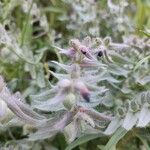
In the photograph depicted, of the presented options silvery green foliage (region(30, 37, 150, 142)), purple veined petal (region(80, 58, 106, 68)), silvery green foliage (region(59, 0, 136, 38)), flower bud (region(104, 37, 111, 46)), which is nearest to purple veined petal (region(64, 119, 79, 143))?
silvery green foliage (region(30, 37, 150, 142))

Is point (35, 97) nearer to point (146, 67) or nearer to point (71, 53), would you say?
point (71, 53)

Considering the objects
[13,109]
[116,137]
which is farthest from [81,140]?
[13,109]

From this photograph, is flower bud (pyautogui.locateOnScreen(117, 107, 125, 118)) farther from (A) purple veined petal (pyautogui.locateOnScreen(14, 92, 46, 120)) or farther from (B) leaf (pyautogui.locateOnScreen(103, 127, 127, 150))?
(A) purple veined petal (pyautogui.locateOnScreen(14, 92, 46, 120))

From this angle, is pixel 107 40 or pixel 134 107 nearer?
pixel 134 107

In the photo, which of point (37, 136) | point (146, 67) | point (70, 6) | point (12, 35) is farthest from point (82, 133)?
point (70, 6)

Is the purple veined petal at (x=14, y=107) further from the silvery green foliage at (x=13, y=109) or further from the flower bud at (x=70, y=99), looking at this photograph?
the flower bud at (x=70, y=99)

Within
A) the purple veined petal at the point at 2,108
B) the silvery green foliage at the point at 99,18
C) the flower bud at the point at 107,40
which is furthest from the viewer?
the silvery green foliage at the point at 99,18

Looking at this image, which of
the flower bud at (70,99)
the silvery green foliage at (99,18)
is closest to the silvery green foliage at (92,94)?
the flower bud at (70,99)

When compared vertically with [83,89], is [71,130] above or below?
below

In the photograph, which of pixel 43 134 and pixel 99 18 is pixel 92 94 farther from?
pixel 99 18
